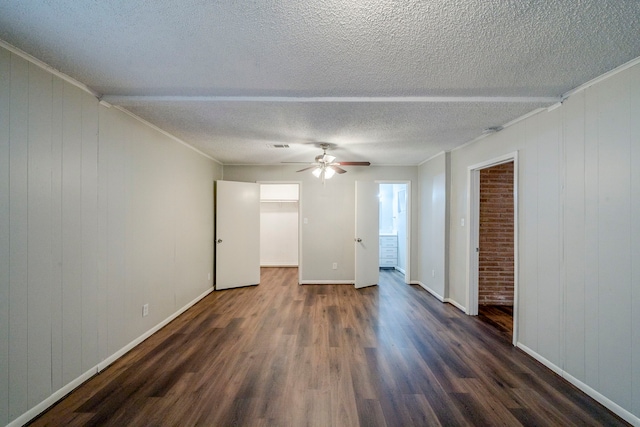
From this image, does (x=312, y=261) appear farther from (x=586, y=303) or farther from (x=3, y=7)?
(x=3, y=7)

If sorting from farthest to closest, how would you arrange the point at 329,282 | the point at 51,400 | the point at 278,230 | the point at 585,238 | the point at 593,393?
1. the point at 278,230
2. the point at 329,282
3. the point at 585,238
4. the point at 593,393
5. the point at 51,400

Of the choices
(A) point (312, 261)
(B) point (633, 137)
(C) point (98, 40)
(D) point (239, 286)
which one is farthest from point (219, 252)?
(B) point (633, 137)

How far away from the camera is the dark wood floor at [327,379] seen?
1689 mm

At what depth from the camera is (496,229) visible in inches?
150

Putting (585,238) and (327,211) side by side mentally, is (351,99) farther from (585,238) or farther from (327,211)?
(327,211)

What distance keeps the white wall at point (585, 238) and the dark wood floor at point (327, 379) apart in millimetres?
260

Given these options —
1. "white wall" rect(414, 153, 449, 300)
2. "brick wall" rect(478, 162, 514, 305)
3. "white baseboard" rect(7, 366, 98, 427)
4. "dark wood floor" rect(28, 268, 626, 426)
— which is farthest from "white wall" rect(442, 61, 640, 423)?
"white baseboard" rect(7, 366, 98, 427)

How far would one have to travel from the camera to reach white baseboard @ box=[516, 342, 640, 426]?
164 cm

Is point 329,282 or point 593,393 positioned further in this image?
point 329,282

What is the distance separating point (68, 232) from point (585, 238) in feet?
13.0

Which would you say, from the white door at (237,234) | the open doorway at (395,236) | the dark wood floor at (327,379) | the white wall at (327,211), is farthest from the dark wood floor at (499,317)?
the white door at (237,234)

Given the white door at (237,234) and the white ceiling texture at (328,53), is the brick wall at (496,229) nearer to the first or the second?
the white ceiling texture at (328,53)

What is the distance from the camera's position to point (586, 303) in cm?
195


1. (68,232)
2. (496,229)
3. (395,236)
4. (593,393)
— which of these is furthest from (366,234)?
(68,232)
